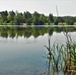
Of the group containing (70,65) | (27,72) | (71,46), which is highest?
(71,46)

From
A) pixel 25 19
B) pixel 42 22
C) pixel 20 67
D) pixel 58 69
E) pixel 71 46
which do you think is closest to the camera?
pixel 71 46

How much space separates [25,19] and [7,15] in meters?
7.98

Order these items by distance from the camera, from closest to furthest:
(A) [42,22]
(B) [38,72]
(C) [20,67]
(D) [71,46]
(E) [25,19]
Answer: (D) [71,46]
(B) [38,72]
(C) [20,67]
(E) [25,19]
(A) [42,22]

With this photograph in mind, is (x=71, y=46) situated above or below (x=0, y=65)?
→ above

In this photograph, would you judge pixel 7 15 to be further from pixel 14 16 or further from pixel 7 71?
pixel 7 71

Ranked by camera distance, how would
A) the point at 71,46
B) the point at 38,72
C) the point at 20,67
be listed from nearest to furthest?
the point at 71,46
the point at 38,72
the point at 20,67

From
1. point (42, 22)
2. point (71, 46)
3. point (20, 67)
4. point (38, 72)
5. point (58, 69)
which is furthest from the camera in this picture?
point (42, 22)

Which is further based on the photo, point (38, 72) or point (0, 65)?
point (0, 65)

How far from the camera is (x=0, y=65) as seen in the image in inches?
409

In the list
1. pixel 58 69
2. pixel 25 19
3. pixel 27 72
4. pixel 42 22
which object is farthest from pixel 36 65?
pixel 42 22

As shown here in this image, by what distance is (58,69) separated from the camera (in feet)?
23.7

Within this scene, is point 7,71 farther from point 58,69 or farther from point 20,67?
point 58,69

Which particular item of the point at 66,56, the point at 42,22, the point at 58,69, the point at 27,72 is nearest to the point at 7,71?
the point at 27,72

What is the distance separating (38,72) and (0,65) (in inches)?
83.9
